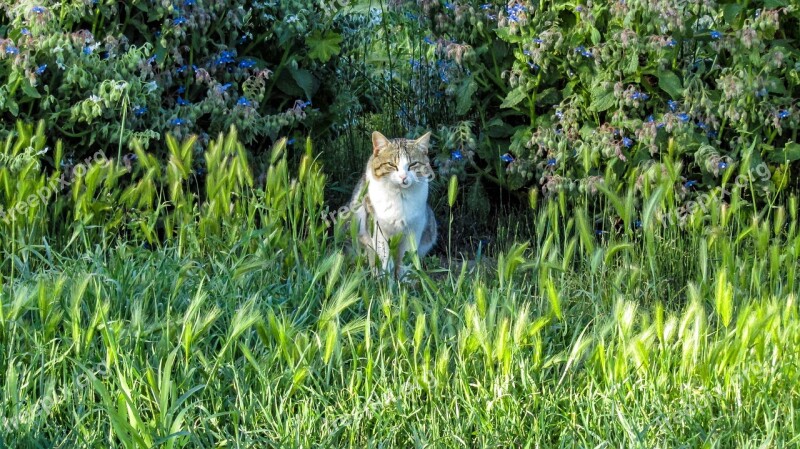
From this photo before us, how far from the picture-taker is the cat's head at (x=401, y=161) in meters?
5.28

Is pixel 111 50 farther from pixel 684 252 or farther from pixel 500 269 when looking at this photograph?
pixel 684 252

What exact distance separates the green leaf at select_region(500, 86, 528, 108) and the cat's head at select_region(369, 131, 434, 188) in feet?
1.63

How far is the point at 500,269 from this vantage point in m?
3.84

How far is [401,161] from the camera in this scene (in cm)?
530

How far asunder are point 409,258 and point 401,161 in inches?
31.5

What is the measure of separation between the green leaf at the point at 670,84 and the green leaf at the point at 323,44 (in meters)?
1.61

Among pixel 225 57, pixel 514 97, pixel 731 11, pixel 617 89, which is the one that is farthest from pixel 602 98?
pixel 225 57

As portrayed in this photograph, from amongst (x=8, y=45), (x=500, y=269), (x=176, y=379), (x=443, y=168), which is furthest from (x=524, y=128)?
(x=176, y=379)

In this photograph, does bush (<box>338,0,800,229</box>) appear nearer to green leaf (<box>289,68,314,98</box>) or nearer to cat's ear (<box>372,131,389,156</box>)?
cat's ear (<box>372,131,389,156</box>)

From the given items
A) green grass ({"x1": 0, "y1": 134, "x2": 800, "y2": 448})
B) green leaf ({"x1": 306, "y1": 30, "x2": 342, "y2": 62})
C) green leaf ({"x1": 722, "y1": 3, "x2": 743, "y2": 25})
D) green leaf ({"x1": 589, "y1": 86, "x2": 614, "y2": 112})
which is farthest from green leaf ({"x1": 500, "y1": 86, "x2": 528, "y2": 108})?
green grass ({"x1": 0, "y1": 134, "x2": 800, "y2": 448})

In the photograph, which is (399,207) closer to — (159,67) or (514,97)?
(514,97)

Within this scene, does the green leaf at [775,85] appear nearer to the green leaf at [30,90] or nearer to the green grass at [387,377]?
the green grass at [387,377]

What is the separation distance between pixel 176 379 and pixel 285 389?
32 centimetres

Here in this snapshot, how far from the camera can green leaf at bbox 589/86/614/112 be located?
549cm
